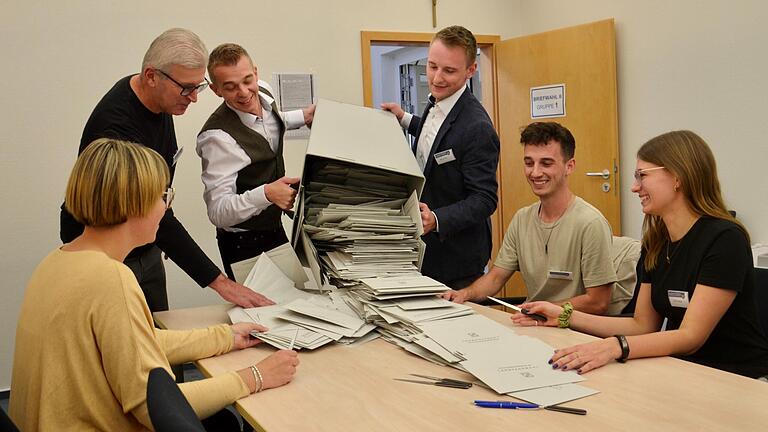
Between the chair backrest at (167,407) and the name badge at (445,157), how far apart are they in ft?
4.90

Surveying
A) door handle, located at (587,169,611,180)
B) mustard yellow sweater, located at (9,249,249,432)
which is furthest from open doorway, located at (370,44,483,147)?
mustard yellow sweater, located at (9,249,249,432)

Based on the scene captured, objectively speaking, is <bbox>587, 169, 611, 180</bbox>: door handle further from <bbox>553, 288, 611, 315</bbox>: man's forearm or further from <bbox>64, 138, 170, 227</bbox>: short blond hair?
<bbox>64, 138, 170, 227</bbox>: short blond hair

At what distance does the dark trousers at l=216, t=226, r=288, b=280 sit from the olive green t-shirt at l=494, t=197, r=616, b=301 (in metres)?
0.84

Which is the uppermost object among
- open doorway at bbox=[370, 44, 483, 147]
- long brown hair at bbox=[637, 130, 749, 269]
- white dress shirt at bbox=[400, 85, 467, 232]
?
open doorway at bbox=[370, 44, 483, 147]

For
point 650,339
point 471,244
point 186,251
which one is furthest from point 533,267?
point 186,251

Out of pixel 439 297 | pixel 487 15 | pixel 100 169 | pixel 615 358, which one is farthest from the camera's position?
pixel 487 15

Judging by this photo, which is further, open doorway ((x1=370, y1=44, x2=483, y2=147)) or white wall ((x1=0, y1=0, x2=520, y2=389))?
open doorway ((x1=370, y1=44, x2=483, y2=147))

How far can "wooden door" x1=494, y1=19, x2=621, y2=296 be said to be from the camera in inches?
188

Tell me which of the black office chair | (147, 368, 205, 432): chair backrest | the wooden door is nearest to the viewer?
(147, 368, 205, 432): chair backrest

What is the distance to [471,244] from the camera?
252 cm

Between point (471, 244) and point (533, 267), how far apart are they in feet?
0.78

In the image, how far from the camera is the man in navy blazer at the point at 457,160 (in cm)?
246

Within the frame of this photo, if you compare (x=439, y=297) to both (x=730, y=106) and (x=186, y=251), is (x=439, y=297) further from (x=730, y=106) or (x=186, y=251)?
(x=730, y=106)

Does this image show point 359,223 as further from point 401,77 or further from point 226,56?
point 401,77
